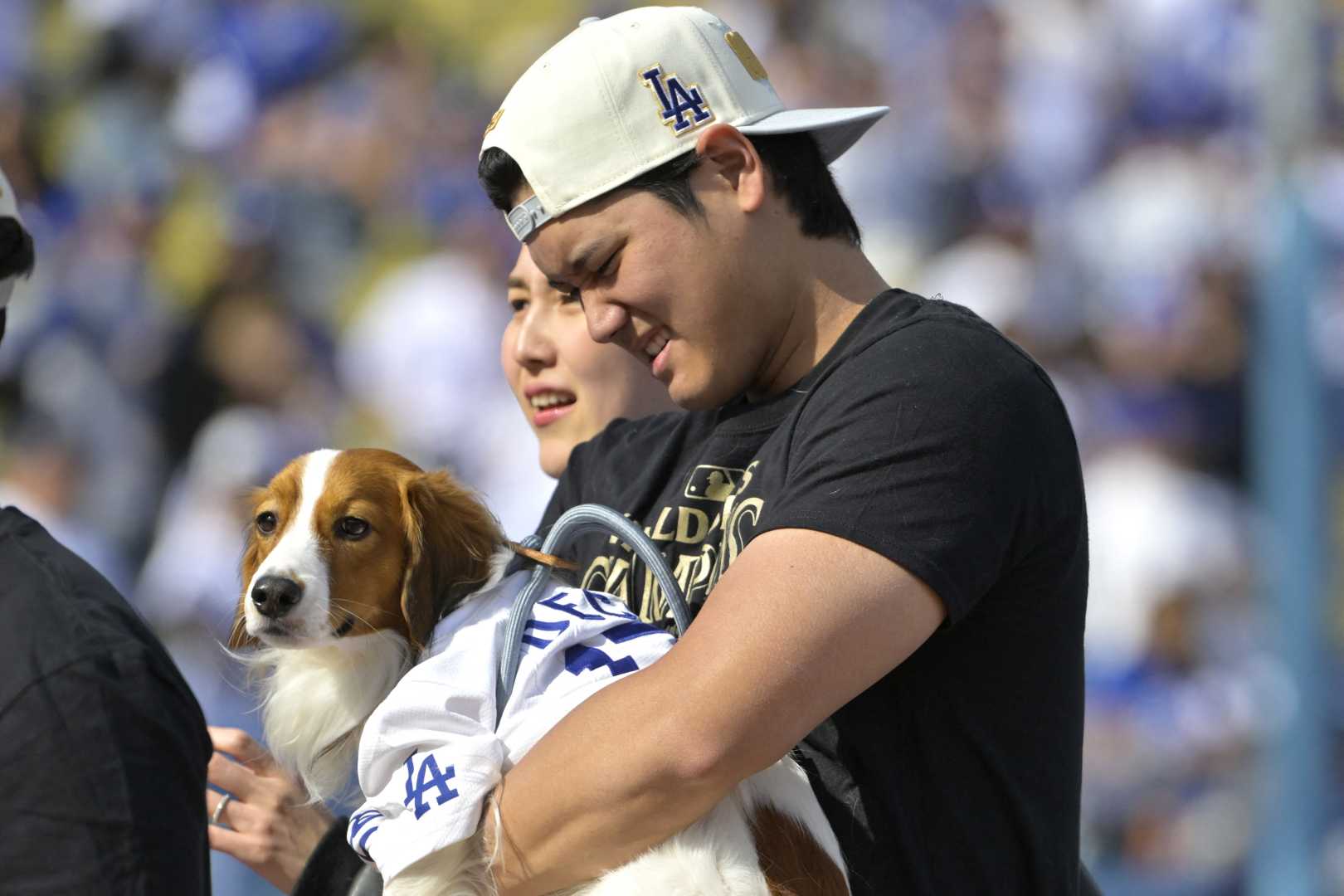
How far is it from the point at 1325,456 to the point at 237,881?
3845 millimetres

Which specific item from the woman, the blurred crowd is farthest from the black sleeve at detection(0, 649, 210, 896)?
the blurred crowd

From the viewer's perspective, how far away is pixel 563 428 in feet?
10.5

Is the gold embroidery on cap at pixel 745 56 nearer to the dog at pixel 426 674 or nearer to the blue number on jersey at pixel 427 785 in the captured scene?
the dog at pixel 426 674

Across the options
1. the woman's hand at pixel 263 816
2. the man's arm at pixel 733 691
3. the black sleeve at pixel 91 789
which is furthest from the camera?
the woman's hand at pixel 263 816

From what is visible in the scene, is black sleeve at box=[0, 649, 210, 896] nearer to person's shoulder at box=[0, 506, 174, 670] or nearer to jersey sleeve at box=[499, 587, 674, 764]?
person's shoulder at box=[0, 506, 174, 670]

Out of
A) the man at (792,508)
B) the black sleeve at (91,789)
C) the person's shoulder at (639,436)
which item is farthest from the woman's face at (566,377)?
the black sleeve at (91,789)

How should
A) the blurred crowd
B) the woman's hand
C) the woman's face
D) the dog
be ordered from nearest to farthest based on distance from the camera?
the dog < the woman's hand < the woman's face < the blurred crowd

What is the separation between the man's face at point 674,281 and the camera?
2.09 meters

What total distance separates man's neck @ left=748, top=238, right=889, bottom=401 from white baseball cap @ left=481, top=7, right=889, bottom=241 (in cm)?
18

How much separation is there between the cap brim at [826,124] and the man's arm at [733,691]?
638 millimetres

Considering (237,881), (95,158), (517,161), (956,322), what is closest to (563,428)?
(517,161)

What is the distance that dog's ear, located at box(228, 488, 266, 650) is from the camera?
2.25 m

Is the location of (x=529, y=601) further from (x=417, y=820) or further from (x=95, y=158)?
(x=95, y=158)

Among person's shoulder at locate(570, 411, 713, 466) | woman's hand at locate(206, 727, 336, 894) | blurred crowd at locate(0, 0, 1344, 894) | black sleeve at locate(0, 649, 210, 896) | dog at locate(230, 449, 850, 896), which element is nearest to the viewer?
black sleeve at locate(0, 649, 210, 896)
